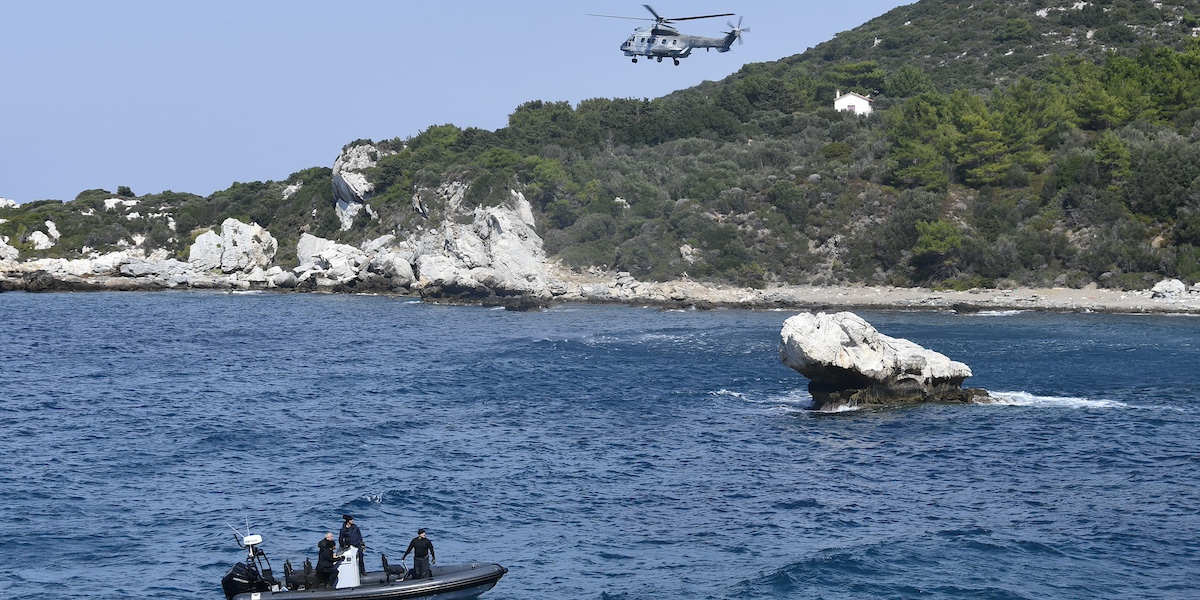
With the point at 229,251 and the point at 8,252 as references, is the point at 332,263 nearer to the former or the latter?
the point at 229,251

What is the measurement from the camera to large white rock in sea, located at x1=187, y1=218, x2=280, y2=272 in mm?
119125

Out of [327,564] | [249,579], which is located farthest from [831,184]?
[249,579]

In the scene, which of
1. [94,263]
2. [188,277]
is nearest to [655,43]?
[188,277]

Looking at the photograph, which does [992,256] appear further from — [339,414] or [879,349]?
[339,414]

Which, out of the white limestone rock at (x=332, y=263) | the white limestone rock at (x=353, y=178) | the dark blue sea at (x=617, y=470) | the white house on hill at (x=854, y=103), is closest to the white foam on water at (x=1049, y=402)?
the dark blue sea at (x=617, y=470)

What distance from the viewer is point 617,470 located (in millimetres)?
36125

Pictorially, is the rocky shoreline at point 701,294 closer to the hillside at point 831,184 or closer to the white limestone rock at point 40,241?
the hillside at point 831,184

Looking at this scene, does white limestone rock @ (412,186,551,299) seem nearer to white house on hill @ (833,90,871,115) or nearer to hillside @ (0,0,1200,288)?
hillside @ (0,0,1200,288)

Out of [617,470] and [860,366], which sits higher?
[860,366]

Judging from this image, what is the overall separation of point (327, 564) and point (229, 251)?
102 meters

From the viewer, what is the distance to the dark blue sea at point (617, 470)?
2658cm

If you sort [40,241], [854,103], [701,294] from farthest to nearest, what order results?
[854,103] < [40,241] < [701,294]

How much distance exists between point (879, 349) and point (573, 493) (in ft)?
53.5

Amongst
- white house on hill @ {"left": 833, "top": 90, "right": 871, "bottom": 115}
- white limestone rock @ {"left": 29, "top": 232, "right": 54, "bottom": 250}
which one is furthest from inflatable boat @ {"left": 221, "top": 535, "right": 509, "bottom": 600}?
white house on hill @ {"left": 833, "top": 90, "right": 871, "bottom": 115}
